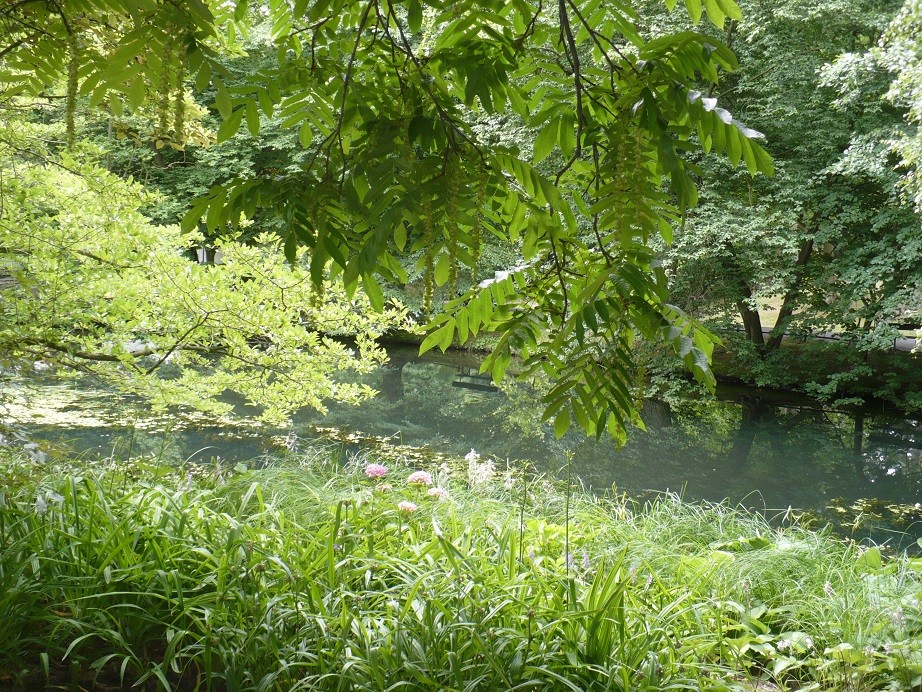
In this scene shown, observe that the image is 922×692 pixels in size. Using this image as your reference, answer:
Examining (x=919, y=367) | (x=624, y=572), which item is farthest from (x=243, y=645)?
(x=919, y=367)

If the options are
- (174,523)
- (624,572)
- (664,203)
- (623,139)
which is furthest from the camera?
(624,572)

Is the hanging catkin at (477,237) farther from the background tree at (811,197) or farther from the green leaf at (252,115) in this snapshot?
the background tree at (811,197)

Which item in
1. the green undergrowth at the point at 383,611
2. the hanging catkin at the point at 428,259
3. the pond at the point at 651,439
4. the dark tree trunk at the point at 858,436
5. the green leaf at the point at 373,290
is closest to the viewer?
the hanging catkin at the point at 428,259

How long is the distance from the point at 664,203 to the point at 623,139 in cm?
29

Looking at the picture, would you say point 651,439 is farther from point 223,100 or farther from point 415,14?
point 223,100

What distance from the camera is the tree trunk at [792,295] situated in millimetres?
11430

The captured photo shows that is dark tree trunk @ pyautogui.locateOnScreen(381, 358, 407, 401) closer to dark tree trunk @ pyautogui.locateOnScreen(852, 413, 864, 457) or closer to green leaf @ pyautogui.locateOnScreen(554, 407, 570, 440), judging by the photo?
dark tree trunk @ pyautogui.locateOnScreen(852, 413, 864, 457)

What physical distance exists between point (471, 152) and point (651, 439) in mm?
8557

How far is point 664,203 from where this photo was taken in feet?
5.70

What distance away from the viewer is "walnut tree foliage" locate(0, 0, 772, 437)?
1.48 meters

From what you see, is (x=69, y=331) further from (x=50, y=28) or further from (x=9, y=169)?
A: (x=50, y=28)

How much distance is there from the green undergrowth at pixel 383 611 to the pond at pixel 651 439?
11.6 ft

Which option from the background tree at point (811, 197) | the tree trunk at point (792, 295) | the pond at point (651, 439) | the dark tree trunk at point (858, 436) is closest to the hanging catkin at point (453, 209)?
the pond at point (651, 439)

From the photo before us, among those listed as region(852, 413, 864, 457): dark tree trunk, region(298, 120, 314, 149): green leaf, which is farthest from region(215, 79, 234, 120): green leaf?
region(852, 413, 864, 457): dark tree trunk
